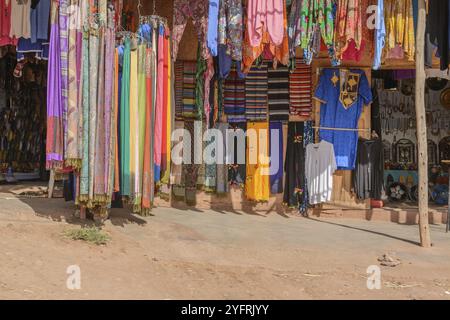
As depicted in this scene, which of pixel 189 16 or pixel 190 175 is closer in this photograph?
pixel 189 16

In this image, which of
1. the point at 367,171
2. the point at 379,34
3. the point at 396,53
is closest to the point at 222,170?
the point at 367,171

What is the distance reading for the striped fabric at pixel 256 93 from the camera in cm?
879

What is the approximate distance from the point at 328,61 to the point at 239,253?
420 centimetres

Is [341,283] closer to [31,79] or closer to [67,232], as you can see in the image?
[67,232]

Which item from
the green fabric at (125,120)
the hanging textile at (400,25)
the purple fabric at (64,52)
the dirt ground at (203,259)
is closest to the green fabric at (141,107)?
the green fabric at (125,120)

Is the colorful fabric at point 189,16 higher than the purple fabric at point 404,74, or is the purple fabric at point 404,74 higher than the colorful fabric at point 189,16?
the colorful fabric at point 189,16

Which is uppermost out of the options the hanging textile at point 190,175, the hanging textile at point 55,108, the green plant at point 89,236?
the hanging textile at point 55,108

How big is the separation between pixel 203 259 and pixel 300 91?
4073 mm

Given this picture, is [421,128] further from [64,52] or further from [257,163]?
[64,52]

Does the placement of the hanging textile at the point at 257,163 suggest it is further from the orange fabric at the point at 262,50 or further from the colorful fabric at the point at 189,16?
the colorful fabric at the point at 189,16

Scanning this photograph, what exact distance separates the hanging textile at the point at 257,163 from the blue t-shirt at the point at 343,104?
1.02 m

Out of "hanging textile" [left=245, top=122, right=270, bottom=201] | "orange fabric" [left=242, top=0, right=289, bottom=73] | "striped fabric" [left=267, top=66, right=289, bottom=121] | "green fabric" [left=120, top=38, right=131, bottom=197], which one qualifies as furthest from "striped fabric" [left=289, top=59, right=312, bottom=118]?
"green fabric" [left=120, top=38, right=131, bottom=197]

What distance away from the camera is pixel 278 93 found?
882 centimetres
